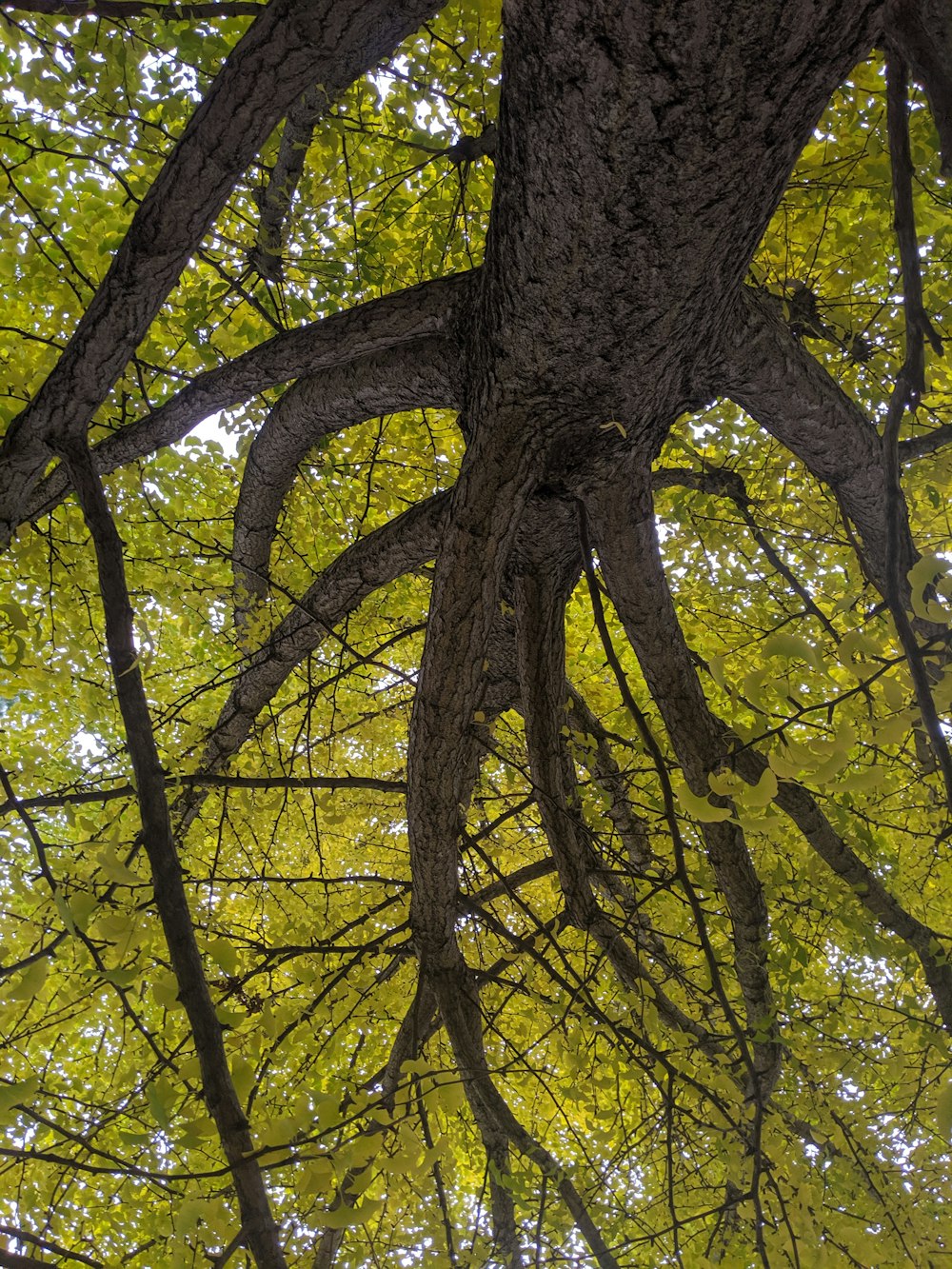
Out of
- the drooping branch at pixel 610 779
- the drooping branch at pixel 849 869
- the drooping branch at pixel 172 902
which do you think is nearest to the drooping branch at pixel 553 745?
the drooping branch at pixel 610 779

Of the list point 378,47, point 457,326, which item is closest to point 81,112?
point 378,47

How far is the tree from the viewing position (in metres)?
1.24

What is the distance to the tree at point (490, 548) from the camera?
124 cm

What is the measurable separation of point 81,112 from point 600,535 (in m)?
1.73

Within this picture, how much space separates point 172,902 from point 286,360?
140cm

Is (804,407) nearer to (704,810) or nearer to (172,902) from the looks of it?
(704,810)

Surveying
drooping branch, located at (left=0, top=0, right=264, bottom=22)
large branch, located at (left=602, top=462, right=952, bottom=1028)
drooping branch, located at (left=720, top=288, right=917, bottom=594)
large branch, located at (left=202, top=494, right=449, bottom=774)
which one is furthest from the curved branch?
large branch, located at (left=602, top=462, right=952, bottom=1028)

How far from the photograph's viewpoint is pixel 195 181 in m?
1.62

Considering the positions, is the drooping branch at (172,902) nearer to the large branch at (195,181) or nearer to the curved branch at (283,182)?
the large branch at (195,181)

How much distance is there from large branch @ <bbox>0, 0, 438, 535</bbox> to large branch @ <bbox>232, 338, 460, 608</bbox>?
0.58 m

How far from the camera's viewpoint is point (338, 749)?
5.14 metres

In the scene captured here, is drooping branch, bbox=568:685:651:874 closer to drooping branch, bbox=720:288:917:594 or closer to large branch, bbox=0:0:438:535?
drooping branch, bbox=720:288:917:594

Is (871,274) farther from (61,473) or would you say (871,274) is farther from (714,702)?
(61,473)

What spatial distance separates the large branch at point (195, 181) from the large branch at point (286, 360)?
1.01 feet
